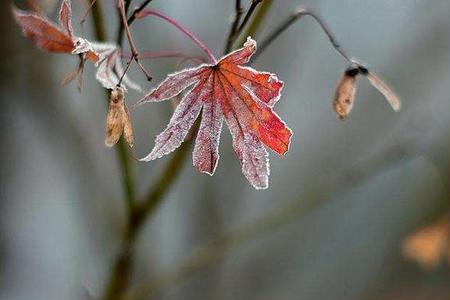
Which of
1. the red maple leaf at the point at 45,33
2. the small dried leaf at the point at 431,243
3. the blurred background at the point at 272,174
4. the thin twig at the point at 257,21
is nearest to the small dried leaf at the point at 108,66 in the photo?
the red maple leaf at the point at 45,33

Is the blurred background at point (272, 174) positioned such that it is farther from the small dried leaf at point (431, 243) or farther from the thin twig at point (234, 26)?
the thin twig at point (234, 26)

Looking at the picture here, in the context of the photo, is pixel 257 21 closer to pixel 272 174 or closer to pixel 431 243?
pixel 431 243

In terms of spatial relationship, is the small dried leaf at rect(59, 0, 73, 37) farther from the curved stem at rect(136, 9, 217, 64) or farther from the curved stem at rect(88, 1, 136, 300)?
the curved stem at rect(88, 1, 136, 300)

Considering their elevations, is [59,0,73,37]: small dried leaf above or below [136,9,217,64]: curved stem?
above

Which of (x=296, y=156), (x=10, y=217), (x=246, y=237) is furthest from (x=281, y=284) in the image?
(x=246, y=237)

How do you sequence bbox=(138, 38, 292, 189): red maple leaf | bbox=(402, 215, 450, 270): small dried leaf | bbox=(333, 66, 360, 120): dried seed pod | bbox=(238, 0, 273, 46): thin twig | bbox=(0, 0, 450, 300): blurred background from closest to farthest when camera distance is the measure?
bbox=(138, 38, 292, 189): red maple leaf < bbox=(333, 66, 360, 120): dried seed pod < bbox=(238, 0, 273, 46): thin twig < bbox=(402, 215, 450, 270): small dried leaf < bbox=(0, 0, 450, 300): blurred background

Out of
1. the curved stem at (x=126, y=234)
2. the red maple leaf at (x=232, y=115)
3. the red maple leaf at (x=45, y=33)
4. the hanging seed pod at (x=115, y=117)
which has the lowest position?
the curved stem at (x=126, y=234)

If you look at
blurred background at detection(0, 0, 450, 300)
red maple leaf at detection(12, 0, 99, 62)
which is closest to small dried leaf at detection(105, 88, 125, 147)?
red maple leaf at detection(12, 0, 99, 62)
